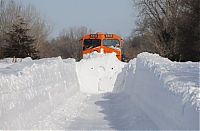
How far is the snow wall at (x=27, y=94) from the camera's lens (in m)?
7.48

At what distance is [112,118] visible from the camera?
451 inches

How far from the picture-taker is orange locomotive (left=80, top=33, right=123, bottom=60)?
27.0 meters

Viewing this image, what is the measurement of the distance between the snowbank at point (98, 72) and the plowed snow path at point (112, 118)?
736cm

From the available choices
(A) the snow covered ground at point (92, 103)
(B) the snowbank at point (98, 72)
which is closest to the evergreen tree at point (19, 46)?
(B) the snowbank at point (98, 72)

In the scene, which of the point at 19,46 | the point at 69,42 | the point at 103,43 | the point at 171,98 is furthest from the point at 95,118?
the point at 69,42

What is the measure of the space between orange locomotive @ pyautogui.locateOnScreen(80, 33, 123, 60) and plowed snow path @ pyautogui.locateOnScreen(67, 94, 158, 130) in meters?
12.6

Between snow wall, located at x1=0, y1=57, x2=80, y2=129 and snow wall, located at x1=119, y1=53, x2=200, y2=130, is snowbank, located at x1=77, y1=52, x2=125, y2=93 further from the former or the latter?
snow wall, located at x1=119, y1=53, x2=200, y2=130

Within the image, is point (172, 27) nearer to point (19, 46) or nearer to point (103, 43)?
point (19, 46)

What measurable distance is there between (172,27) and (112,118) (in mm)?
45389

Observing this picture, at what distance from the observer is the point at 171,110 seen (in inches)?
311

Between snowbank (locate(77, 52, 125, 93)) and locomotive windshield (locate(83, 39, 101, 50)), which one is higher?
locomotive windshield (locate(83, 39, 101, 50))

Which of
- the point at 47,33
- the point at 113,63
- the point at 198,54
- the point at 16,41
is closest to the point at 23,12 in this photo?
the point at 47,33

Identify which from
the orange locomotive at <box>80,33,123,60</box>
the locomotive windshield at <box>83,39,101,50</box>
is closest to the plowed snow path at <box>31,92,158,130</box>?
the orange locomotive at <box>80,33,123,60</box>

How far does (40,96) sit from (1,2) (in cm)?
6660
